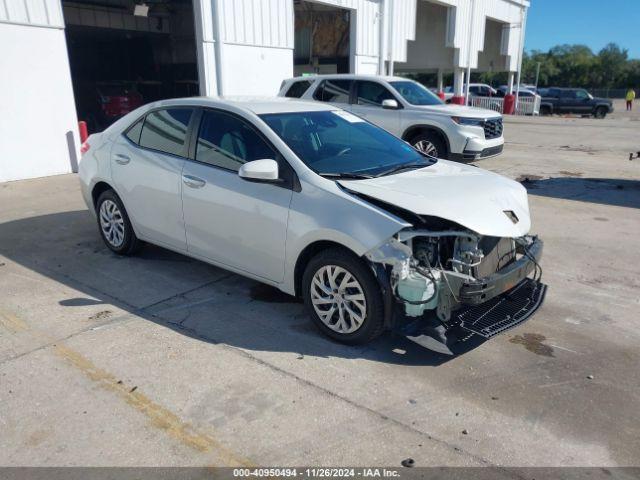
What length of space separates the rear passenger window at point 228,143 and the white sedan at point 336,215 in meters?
0.01

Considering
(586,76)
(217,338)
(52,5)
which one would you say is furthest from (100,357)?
(586,76)

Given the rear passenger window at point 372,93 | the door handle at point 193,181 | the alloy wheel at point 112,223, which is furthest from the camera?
the rear passenger window at point 372,93

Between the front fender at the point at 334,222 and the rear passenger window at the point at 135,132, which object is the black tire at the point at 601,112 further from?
the front fender at the point at 334,222

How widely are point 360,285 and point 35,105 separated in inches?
366

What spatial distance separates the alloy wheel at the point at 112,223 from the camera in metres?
5.61

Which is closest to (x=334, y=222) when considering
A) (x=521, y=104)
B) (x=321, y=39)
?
(x=321, y=39)

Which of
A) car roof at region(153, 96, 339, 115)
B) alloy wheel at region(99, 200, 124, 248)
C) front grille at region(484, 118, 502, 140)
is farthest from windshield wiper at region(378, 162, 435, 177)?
front grille at region(484, 118, 502, 140)

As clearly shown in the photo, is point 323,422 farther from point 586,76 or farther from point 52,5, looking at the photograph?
point 586,76

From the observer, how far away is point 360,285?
3.62 m

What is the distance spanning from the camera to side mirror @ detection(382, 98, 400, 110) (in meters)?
10.2

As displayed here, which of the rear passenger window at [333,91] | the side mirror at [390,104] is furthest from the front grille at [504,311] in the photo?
the rear passenger window at [333,91]

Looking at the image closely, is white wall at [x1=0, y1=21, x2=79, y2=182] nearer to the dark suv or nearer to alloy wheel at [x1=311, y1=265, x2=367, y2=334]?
alloy wheel at [x1=311, y1=265, x2=367, y2=334]

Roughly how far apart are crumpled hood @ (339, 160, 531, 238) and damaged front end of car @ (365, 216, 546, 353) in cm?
9

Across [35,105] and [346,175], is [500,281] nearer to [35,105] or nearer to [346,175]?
[346,175]
